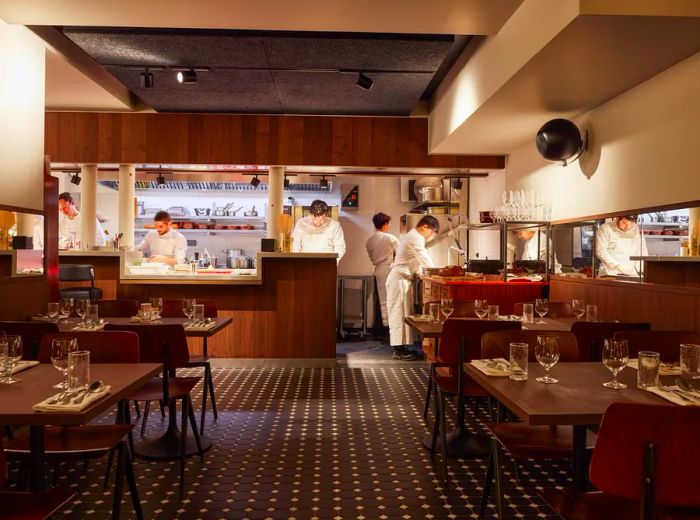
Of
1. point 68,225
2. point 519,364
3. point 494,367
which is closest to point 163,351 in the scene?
point 494,367

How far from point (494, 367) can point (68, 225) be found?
7.39 metres

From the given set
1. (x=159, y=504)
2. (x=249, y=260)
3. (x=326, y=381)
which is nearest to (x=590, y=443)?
(x=159, y=504)

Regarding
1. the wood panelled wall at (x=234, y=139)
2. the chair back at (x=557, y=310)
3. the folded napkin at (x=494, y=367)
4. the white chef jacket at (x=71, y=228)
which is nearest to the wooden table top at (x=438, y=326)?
the chair back at (x=557, y=310)

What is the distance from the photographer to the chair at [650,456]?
160 cm

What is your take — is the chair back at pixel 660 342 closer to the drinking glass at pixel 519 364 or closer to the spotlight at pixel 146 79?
the drinking glass at pixel 519 364

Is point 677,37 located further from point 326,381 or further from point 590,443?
point 326,381

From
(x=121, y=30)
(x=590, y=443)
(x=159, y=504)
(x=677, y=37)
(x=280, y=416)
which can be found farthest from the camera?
(x=121, y=30)

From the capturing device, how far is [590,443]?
276 cm

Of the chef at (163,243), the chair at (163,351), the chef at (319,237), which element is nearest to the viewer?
the chair at (163,351)

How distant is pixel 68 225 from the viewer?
836 cm

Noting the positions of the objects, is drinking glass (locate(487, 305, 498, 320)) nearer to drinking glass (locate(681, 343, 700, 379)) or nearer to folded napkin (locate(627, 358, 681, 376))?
folded napkin (locate(627, 358, 681, 376))

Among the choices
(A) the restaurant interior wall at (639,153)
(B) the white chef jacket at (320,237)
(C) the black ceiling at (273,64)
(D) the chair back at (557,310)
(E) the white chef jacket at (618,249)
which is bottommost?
(D) the chair back at (557,310)

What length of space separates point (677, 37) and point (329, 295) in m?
4.13

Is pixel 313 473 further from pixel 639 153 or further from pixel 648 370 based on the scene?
pixel 639 153
